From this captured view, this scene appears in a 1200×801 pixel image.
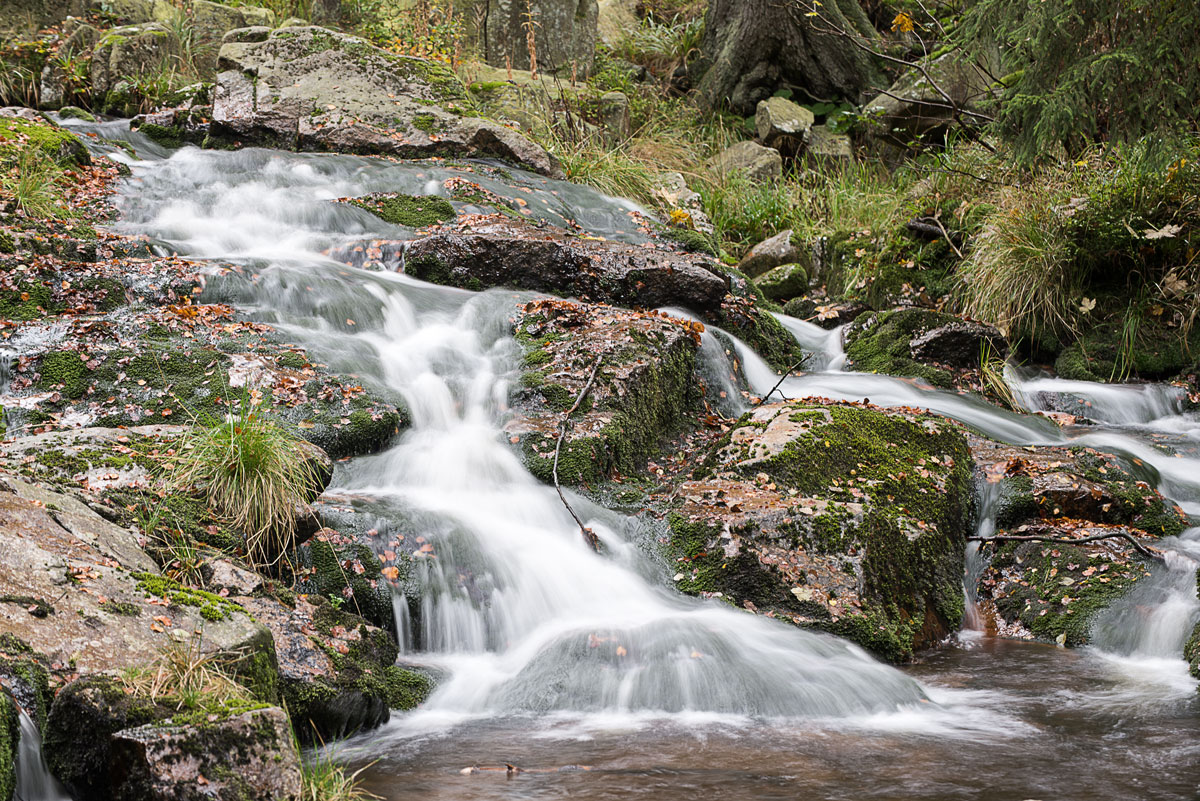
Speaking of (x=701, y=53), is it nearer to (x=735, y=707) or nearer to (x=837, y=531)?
(x=837, y=531)

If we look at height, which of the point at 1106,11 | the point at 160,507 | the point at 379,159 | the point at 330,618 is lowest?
the point at 330,618

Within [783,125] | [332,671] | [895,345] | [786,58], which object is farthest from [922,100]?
[332,671]

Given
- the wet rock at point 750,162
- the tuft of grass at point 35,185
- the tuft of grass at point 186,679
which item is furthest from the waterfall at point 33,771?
the wet rock at point 750,162

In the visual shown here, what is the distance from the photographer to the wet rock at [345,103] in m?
11.3

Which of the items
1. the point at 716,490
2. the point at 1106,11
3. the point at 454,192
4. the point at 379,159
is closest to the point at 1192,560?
the point at 716,490

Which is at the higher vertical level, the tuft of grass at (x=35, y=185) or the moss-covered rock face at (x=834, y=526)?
the tuft of grass at (x=35, y=185)

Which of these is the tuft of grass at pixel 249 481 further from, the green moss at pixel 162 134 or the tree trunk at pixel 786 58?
the tree trunk at pixel 786 58

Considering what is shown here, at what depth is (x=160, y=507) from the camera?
12.9 feet

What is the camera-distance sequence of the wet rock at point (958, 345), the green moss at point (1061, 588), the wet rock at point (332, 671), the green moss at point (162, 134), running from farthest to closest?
the green moss at point (162, 134), the wet rock at point (958, 345), the green moss at point (1061, 588), the wet rock at point (332, 671)

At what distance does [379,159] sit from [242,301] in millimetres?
4542

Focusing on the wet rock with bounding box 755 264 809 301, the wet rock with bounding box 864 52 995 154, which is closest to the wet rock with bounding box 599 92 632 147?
the wet rock with bounding box 864 52 995 154

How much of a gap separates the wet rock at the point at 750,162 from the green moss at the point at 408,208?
5.61 meters

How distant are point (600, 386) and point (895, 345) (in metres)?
4.01

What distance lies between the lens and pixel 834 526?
507 cm
